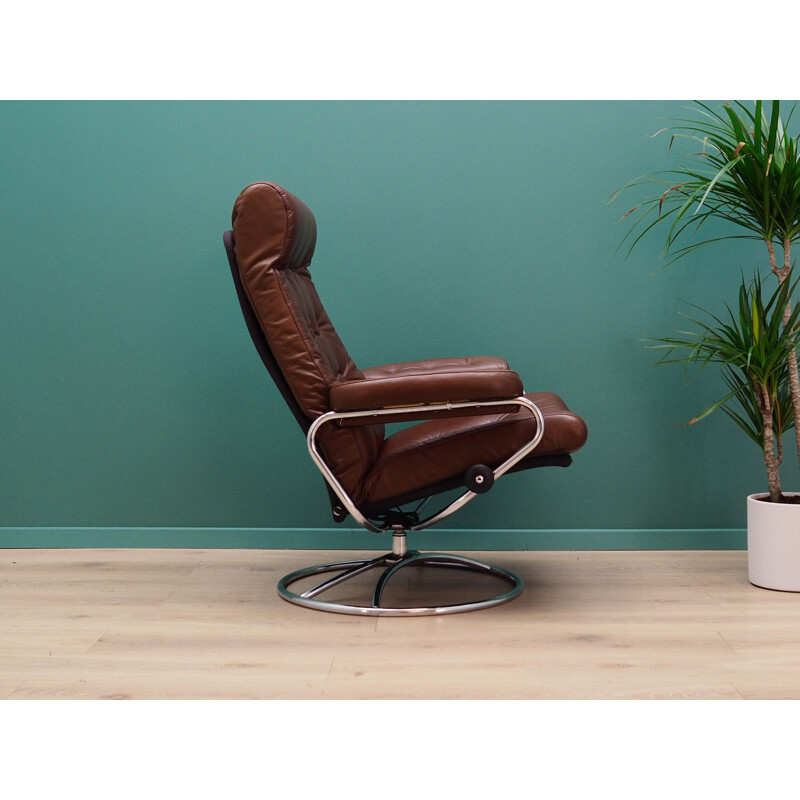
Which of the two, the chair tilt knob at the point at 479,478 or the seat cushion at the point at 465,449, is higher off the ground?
Result: the seat cushion at the point at 465,449

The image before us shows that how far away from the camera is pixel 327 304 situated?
324 centimetres

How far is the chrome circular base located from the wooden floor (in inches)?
1.1

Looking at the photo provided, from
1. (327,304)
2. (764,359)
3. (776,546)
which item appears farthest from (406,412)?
(776,546)

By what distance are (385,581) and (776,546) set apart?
1.19 meters

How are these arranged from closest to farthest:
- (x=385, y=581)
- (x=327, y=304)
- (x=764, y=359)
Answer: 1. (x=385, y=581)
2. (x=764, y=359)
3. (x=327, y=304)

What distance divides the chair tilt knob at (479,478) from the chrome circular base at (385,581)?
0.36 m

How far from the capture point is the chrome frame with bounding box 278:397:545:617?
2344 millimetres

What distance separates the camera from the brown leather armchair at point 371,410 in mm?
2318

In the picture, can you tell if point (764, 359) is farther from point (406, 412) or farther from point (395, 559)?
point (395, 559)

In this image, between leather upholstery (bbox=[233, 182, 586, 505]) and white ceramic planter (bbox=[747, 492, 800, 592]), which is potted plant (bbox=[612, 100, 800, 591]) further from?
leather upholstery (bbox=[233, 182, 586, 505])

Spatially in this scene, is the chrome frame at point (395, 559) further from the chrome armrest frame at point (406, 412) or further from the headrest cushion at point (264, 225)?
the headrest cushion at point (264, 225)

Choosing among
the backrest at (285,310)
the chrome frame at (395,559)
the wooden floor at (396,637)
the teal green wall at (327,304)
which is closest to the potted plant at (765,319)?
the wooden floor at (396,637)

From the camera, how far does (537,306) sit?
3.24 m

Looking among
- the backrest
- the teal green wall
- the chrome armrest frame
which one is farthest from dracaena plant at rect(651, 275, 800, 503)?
the backrest
